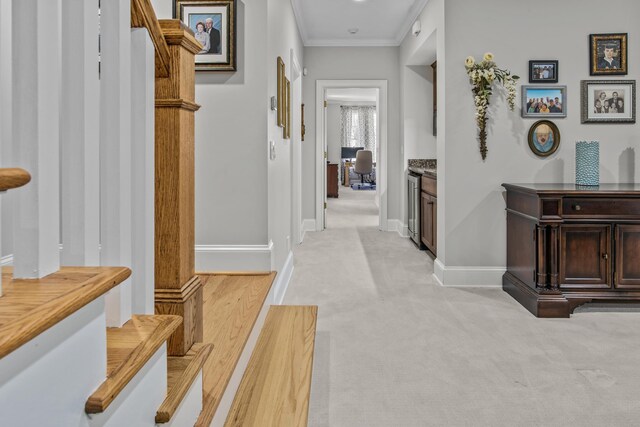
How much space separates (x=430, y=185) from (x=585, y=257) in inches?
74.7

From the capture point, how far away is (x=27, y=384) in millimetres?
609

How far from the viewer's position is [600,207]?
10.9 ft

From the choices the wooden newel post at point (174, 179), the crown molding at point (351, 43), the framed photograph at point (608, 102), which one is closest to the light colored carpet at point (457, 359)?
the wooden newel post at point (174, 179)

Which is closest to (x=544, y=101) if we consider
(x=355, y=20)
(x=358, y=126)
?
(x=355, y=20)

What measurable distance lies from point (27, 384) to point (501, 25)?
4.18 meters

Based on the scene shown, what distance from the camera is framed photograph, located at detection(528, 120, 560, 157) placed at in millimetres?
4000

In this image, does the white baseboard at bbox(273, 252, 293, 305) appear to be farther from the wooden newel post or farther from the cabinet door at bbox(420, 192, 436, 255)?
the wooden newel post

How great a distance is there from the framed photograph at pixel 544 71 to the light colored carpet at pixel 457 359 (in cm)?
167

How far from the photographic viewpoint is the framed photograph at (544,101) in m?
3.98

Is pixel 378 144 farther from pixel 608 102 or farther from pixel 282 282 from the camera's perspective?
pixel 282 282

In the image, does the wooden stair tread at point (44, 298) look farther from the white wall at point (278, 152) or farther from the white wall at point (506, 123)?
the white wall at point (506, 123)

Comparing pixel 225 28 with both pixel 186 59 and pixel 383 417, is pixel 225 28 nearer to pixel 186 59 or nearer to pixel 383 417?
pixel 186 59

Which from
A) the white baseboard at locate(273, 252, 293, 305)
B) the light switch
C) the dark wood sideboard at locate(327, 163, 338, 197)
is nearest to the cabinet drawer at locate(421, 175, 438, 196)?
the white baseboard at locate(273, 252, 293, 305)

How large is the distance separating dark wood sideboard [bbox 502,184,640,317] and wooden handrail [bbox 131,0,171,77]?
105 inches
